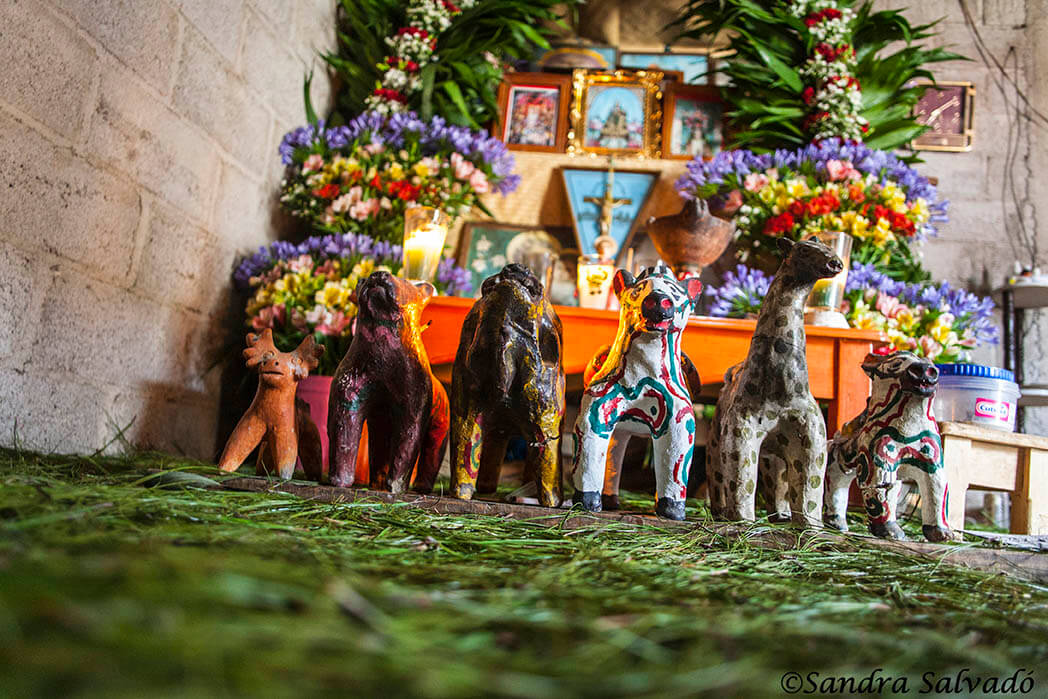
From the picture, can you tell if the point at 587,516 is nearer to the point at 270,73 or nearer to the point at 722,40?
the point at 270,73

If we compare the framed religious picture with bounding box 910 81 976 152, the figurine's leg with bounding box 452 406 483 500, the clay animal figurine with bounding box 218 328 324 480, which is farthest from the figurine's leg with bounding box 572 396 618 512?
the framed religious picture with bounding box 910 81 976 152

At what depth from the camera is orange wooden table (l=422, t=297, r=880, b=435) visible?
4.74 feet

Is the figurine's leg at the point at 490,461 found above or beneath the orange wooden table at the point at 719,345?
beneath

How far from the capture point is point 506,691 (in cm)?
36

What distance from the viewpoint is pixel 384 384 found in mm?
1169

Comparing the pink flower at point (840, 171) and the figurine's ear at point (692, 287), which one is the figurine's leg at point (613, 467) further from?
the pink flower at point (840, 171)

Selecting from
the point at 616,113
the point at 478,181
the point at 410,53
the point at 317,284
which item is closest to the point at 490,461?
the point at 317,284

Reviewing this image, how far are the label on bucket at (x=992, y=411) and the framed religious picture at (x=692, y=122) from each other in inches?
53.2

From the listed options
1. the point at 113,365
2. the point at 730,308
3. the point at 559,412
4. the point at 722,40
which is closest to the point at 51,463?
the point at 113,365

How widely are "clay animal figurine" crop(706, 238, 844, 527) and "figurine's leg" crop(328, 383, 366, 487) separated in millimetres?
547

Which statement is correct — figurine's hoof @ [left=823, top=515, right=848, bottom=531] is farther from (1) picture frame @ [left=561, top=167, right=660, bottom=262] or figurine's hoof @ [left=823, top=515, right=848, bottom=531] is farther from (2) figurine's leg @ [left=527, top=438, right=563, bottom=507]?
(1) picture frame @ [left=561, top=167, right=660, bottom=262]

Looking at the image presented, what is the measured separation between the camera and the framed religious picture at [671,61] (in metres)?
2.75

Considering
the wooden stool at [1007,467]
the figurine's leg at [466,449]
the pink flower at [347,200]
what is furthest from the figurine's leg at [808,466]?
the pink flower at [347,200]

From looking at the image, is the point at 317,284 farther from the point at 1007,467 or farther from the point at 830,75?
the point at 830,75
